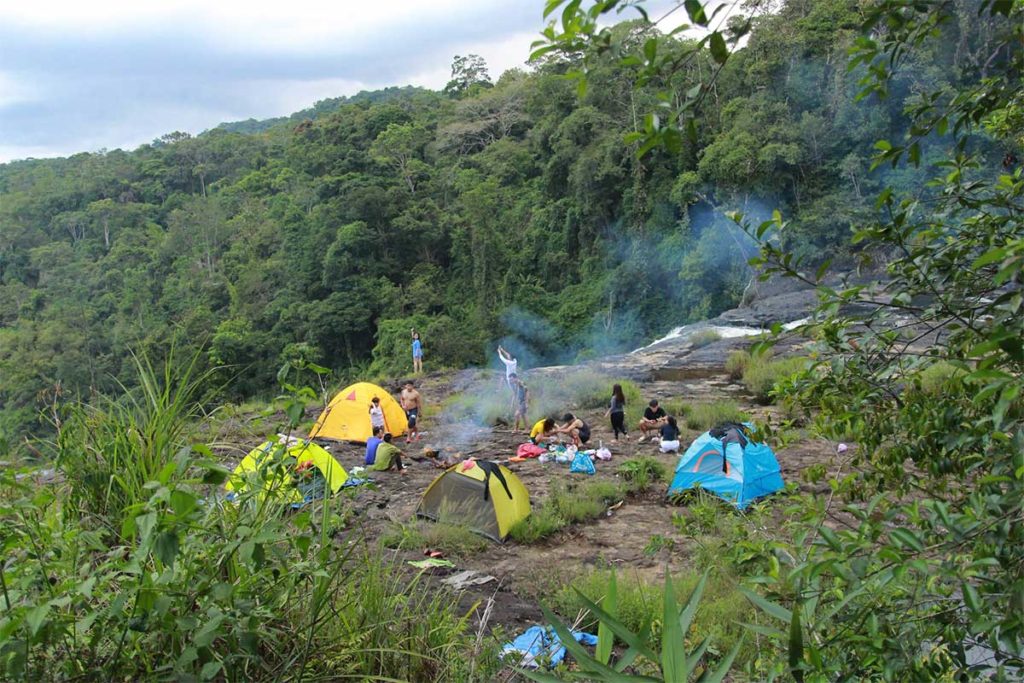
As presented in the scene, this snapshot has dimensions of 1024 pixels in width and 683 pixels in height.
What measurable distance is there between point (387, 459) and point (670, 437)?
3182 millimetres

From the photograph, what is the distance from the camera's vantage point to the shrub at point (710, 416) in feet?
32.4

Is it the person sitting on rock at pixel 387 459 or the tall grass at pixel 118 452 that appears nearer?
the tall grass at pixel 118 452

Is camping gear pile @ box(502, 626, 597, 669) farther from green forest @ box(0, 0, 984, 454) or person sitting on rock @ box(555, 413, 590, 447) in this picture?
green forest @ box(0, 0, 984, 454)

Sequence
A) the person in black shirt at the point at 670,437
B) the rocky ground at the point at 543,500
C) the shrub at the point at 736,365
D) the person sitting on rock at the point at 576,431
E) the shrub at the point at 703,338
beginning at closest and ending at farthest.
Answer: the rocky ground at the point at 543,500 < the person in black shirt at the point at 670,437 < the person sitting on rock at the point at 576,431 < the shrub at the point at 736,365 < the shrub at the point at 703,338

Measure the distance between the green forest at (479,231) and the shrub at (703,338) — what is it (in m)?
4.01

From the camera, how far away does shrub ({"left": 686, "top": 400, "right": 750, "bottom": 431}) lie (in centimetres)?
988

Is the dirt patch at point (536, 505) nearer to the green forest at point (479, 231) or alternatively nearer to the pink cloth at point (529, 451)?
the pink cloth at point (529, 451)

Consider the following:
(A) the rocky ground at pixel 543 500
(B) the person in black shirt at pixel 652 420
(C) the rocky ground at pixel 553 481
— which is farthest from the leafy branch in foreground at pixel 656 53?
(B) the person in black shirt at pixel 652 420

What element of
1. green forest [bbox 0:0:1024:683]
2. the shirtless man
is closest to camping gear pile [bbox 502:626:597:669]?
green forest [bbox 0:0:1024:683]

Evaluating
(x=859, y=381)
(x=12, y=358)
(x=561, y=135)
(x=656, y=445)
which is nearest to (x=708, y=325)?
(x=656, y=445)

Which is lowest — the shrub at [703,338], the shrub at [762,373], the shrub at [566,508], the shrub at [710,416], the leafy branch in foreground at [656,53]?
the shrub at [703,338]

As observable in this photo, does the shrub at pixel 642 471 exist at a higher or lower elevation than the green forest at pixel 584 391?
lower

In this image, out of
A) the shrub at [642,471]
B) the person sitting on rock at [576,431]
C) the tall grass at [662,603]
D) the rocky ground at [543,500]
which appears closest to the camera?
the tall grass at [662,603]

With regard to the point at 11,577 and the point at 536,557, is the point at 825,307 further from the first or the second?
the point at 536,557
